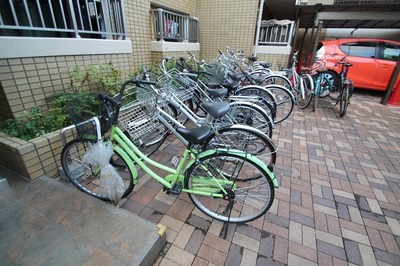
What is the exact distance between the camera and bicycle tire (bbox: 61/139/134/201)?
7.22ft

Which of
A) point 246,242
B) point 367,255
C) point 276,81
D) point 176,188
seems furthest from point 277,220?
point 276,81

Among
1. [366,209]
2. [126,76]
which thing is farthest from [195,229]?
[126,76]

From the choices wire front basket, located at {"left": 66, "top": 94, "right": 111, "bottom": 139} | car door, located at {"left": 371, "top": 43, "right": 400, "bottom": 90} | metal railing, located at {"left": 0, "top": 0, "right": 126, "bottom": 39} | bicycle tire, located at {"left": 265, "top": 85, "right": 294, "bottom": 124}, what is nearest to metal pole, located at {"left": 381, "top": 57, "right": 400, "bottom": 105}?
car door, located at {"left": 371, "top": 43, "right": 400, "bottom": 90}

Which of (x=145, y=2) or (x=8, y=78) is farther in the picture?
(x=145, y=2)

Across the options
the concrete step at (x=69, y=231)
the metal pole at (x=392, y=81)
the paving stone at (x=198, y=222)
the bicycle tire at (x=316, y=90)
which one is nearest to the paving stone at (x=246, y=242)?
the paving stone at (x=198, y=222)

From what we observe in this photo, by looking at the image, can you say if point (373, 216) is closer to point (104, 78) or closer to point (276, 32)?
point (104, 78)

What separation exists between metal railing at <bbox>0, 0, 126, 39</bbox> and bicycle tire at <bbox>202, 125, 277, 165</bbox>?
281 centimetres

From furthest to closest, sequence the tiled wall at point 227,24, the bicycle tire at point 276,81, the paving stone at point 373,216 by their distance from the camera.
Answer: the tiled wall at point 227,24
the bicycle tire at point 276,81
the paving stone at point 373,216

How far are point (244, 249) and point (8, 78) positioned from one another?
3.26 m

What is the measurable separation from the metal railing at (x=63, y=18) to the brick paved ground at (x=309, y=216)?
8.02 ft

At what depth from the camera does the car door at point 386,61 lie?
608 centimetres

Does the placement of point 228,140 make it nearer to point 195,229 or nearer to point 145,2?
point 195,229

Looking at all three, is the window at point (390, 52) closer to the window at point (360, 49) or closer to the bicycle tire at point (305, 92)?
the window at point (360, 49)

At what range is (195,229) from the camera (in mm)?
1938
